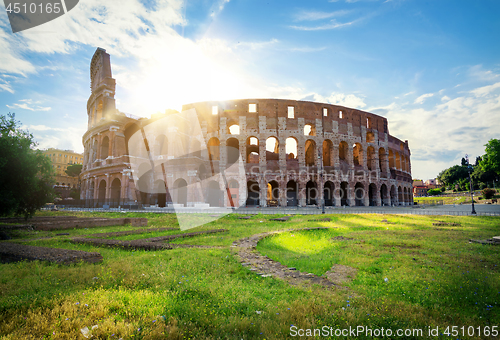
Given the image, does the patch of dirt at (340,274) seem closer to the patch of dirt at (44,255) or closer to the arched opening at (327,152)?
the patch of dirt at (44,255)

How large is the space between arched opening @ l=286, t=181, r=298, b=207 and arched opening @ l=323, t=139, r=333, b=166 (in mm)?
6397

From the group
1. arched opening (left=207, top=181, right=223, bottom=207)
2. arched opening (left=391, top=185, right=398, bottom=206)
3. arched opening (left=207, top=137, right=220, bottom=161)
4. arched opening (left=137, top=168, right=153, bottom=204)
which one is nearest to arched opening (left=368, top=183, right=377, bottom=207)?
arched opening (left=391, top=185, right=398, bottom=206)

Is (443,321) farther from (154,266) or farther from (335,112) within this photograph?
(335,112)

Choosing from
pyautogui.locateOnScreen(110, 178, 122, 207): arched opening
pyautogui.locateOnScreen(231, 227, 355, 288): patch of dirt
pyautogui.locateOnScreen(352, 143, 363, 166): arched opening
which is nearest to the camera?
pyautogui.locateOnScreen(231, 227, 355, 288): patch of dirt

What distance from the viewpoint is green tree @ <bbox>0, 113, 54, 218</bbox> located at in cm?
866

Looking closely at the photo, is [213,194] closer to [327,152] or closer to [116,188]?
[116,188]

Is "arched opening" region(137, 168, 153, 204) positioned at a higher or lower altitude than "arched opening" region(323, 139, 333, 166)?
lower

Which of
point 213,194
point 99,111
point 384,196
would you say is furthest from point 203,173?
point 384,196

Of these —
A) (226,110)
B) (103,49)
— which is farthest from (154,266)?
(103,49)

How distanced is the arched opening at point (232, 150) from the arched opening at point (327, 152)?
14.3 metres

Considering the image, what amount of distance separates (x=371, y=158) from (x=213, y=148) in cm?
2629

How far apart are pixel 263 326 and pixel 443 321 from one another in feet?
7.34

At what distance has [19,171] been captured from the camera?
9.12m

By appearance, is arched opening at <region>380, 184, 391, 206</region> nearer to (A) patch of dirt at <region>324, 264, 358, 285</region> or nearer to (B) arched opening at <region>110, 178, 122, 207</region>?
(A) patch of dirt at <region>324, 264, 358, 285</region>
